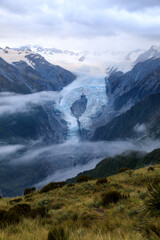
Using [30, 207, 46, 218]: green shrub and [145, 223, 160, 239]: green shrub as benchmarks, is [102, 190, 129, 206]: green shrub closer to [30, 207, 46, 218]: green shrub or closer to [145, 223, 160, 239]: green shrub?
[30, 207, 46, 218]: green shrub

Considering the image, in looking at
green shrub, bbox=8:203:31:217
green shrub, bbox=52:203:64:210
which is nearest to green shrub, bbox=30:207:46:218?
green shrub, bbox=8:203:31:217

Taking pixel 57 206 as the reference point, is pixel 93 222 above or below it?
below

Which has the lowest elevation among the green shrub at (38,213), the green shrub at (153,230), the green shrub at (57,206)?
the green shrub at (153,230)

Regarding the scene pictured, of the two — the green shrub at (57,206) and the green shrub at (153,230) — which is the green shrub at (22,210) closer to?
the green shrub at (57,206)

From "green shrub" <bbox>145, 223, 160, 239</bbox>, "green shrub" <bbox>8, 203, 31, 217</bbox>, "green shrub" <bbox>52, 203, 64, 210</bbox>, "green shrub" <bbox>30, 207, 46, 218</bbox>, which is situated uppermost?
"green shrub" <bbox>8, 203, 31, 217</bbox>

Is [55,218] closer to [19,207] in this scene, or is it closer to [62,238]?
[19,207]

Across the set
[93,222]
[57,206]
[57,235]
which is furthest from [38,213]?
[57,235]

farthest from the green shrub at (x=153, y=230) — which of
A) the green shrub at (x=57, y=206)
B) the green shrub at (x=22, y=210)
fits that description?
the green shrub at (x=57, y=206)

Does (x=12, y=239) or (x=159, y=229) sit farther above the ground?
(x=12, y=239)

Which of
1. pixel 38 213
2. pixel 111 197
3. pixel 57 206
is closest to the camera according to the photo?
pixel 38 213

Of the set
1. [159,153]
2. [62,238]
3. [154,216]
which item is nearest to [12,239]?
[62,238]

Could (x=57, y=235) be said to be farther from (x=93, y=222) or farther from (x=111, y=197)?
(x=111, y=197)
